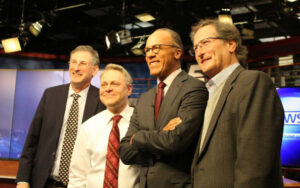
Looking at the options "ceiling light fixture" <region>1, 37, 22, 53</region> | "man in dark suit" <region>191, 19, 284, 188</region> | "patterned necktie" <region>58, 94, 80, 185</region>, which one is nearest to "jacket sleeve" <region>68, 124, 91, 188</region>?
"patterned necktie" <region>58, 94, 80, 185</region>

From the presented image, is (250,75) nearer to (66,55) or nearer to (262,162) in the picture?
(262,162)

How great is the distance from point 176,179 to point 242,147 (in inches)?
17.9

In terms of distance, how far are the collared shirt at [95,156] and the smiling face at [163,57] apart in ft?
1.58

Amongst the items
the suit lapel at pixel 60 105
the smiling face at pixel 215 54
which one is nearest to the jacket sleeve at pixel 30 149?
the suit lapel at pixel 60 105

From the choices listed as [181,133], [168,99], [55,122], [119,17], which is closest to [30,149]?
[55,122]

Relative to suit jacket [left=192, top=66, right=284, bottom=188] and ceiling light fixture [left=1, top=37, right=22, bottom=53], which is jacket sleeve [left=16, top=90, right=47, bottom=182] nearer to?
suit jacket [left=192, top=66, right=284, bottom=188]

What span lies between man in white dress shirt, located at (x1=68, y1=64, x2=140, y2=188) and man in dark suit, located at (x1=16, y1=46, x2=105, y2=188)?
0.21 meters

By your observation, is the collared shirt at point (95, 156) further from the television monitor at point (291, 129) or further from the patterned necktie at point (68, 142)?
the television monitor at point (291, 129)

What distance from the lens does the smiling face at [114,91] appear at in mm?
2174

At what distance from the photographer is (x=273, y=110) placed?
4.31 ft

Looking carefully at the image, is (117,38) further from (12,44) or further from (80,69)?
(80,69)

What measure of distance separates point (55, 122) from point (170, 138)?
4.01 feet

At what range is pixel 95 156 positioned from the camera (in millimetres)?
2098

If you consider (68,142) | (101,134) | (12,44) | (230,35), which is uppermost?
(12,44)
